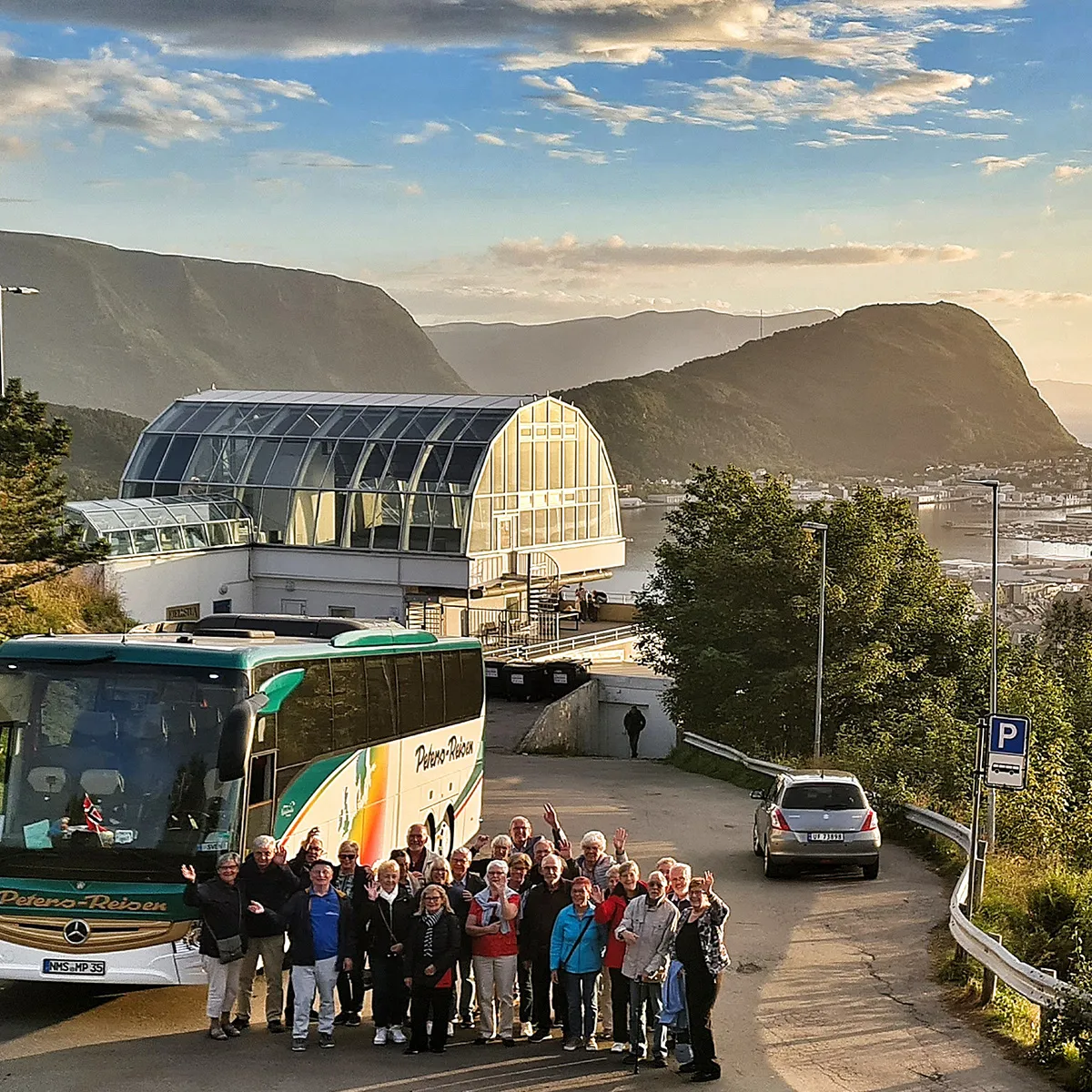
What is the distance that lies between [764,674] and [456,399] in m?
22.0

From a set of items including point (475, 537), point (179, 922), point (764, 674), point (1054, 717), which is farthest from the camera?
point (475, 537)

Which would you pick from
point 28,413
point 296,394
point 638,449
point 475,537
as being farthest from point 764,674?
point 638,449

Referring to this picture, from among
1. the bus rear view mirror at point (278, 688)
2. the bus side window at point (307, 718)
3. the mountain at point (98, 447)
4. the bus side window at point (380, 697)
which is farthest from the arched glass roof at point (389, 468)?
the mountain at point (98, 447)

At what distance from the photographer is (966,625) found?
44.6 meters

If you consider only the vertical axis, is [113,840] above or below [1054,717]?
above

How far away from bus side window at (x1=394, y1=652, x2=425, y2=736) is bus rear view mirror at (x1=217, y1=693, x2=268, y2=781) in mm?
4730

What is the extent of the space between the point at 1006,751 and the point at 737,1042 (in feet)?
18.2

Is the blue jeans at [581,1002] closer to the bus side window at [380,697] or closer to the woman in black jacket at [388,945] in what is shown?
the woman in black jacket at [388,945]

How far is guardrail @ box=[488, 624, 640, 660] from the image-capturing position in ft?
182

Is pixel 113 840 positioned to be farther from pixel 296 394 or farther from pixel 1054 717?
pixel 296 394

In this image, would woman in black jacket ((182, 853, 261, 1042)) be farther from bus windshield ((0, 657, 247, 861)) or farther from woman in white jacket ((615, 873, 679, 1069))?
woman in white jacket ((615, 873, 679, 1069))

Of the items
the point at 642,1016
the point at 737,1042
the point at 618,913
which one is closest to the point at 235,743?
the point at 618,913

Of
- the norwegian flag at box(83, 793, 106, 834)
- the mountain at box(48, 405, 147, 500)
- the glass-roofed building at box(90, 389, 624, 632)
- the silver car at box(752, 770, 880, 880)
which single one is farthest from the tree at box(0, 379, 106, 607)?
the mountain at box(48, 405, 147, 500)

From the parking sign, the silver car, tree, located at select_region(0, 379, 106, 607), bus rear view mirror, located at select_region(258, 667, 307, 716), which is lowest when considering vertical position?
the silver car
